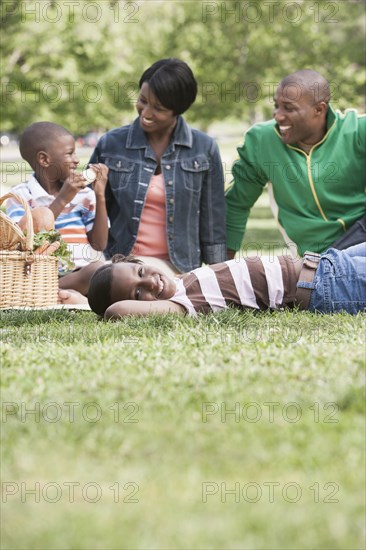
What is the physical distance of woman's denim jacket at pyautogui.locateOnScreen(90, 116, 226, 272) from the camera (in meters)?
7.30

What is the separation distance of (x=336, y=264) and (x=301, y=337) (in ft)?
3.86

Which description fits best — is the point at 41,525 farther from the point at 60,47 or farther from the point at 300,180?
the point at 60,47

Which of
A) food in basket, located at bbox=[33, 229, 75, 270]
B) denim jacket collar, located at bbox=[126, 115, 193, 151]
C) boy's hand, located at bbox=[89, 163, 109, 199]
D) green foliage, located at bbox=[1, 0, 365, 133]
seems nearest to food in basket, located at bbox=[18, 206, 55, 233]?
food in basket, located at bbox=[33, 229, 75, 270]

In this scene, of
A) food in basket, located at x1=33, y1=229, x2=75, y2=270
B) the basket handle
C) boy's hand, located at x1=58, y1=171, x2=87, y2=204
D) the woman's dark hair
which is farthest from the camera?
the woman's dark hair

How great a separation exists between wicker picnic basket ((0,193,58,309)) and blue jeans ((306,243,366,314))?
187cm

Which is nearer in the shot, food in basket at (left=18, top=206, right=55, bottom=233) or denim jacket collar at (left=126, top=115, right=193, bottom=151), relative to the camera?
food in basket at (left=18, top=206, right=55, bottom=233)

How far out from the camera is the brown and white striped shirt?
5504mm

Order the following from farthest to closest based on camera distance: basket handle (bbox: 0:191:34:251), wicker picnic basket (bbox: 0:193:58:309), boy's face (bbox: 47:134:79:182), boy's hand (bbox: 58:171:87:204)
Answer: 1. boy's face (bbox: 47:134:79:182)
2. boy's hand (bbox: 58:171:87:204)
3. wicker picnic basket (bbox: 0:193:58:309)
4. basket handle (bbox: 0:191:34:251)

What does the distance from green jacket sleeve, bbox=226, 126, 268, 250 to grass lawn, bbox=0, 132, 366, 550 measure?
3196 mm

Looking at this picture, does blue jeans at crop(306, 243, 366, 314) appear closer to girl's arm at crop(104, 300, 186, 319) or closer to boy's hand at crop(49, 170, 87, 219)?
girl's arm at crop(104, 300, 186, 319)

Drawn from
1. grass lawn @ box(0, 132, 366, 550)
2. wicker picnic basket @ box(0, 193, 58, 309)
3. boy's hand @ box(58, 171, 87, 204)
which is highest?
boy's hand @ box(58, 171, 87, 204)

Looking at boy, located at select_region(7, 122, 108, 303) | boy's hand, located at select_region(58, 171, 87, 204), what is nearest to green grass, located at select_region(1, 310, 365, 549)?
boy's hand, located at select_region(58, 171, 87, 204)

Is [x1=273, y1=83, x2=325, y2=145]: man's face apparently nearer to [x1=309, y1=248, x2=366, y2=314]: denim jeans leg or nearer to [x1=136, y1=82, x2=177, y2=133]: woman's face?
[x1=136, y1=82, x2=177, y2=133]: woman's face

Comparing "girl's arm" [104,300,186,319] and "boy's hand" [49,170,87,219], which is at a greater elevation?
"boy's hand" [49,170,87,219]
